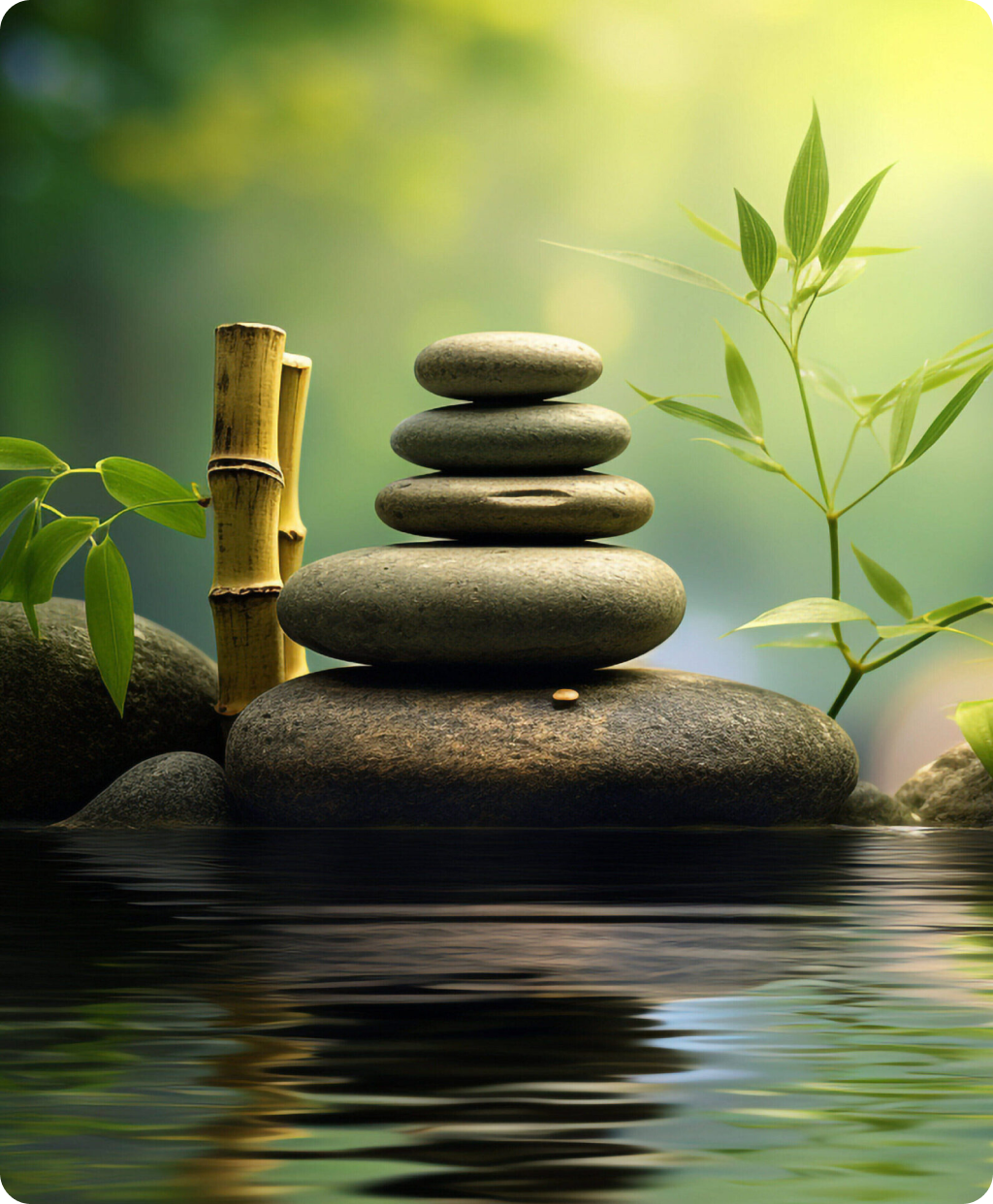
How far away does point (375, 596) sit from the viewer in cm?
265

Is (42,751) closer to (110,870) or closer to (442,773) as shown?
(442,773)

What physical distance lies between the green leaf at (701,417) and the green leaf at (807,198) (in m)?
0.40

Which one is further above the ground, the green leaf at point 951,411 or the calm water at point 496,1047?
the green leaf at point 951,411

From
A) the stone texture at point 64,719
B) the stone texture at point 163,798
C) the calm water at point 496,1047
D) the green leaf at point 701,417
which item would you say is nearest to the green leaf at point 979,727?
the green leaf at point 701,417

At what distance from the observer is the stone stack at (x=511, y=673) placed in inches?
97.0

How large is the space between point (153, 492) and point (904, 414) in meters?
1.65

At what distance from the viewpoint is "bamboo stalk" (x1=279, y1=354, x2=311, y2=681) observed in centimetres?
327

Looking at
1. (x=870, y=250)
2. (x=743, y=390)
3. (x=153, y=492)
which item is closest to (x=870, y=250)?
(x=870, y=250)

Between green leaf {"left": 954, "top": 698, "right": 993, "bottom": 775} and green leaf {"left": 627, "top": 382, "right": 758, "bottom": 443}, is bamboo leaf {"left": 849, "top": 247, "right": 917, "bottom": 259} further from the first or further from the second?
green leaf {"left": 954, "top": 698, "right": 993, "bottom": 775}

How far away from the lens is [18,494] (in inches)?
103

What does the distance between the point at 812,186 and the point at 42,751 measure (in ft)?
7.14

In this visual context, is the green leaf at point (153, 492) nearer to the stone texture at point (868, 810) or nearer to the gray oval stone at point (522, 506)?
the gray oval stone at point (522, 506)

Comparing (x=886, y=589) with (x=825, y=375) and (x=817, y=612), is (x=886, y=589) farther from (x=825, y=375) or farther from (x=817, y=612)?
(x=825, y=375)

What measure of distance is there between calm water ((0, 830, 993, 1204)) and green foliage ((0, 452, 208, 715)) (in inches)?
53.4
